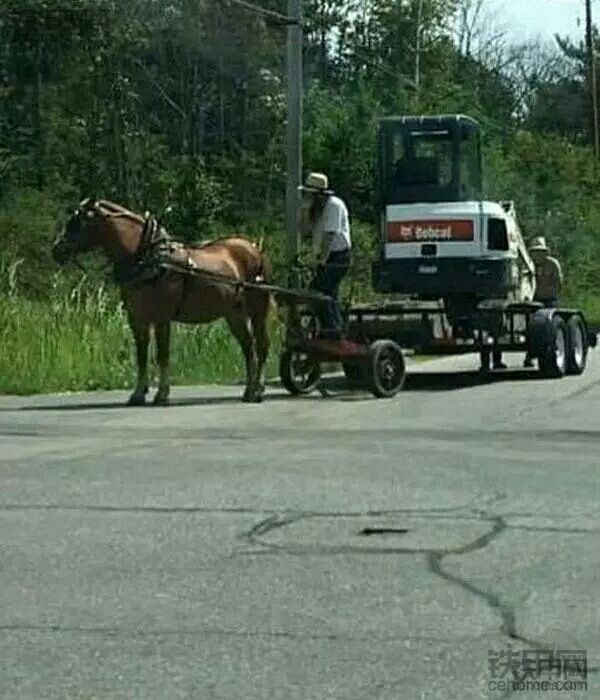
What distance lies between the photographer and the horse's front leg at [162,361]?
19.9 m

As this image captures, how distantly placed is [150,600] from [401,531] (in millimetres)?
2420

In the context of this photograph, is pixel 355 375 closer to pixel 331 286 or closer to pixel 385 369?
pixel 385 369

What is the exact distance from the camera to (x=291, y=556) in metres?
10.4

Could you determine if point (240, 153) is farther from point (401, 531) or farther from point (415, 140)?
point (401, 531)

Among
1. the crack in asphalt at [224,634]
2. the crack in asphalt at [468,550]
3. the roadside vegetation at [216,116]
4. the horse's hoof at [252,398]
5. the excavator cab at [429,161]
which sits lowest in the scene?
the crack in asphalt at [224,634]

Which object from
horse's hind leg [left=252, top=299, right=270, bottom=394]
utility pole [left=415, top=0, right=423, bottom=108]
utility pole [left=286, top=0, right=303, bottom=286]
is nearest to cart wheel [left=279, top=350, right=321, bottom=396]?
horse's hind leg [left=252, top=299, right=270, bottom=394]

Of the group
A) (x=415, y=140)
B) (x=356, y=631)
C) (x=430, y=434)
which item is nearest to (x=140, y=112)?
(x=415, y=140)

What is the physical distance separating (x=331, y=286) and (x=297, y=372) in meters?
1.10

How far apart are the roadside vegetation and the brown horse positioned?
2220cm

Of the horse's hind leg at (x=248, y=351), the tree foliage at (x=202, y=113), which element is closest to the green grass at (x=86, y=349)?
the horse's hind leg at (x=248, y=351)

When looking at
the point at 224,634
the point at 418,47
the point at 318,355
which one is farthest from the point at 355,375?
the point at 418,47

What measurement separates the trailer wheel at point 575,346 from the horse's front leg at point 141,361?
22.9ft

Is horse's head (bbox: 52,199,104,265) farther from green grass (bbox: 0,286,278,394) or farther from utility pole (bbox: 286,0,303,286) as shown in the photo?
utility pole (bbox: 286,0,303,286)

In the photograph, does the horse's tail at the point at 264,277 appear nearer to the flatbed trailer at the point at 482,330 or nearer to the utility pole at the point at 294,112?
the flatbed trailer at the point at 482,330
